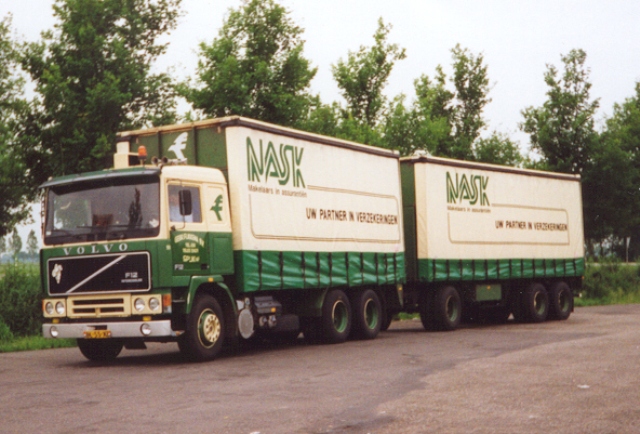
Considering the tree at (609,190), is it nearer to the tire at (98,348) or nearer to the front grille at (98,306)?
the tire at (98,348)

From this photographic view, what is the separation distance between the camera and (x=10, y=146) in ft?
108

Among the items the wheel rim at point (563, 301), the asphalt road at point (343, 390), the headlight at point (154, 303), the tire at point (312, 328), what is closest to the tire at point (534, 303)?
the wheel rim at point (563, 301)

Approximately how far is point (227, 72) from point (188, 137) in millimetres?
14708

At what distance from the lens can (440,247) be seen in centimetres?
2172

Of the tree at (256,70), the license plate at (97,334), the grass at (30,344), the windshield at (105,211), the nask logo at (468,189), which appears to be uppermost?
the tree at (256,70)

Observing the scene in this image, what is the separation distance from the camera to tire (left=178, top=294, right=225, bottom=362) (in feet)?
47.2

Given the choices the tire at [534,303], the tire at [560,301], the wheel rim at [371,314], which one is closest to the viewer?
the wheel rim at [371,314]

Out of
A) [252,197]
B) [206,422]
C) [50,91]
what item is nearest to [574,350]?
[252,197]

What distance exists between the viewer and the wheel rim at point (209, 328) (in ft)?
48.0

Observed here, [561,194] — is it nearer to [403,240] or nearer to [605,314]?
[605,314]

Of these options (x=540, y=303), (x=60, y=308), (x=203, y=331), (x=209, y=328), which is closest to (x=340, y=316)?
(x=209, y=328)

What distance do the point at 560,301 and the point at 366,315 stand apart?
8.94 m

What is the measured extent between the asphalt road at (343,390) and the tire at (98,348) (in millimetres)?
193

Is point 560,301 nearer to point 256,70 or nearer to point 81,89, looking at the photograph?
point 256,70
